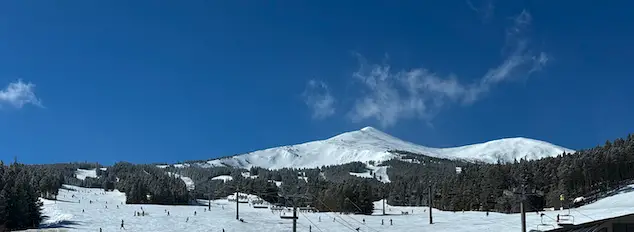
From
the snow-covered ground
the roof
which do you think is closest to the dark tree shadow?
the snow-covered ground

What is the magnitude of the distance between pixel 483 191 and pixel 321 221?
53.5 meters

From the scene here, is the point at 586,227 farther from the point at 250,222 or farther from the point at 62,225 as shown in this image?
the point at 62,225

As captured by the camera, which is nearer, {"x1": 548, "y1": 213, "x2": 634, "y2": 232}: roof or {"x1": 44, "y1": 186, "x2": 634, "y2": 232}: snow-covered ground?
{"x1": 548, "y1": 213, "x2": 634, "y2": 232}: roof

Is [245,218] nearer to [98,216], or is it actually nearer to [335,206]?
[98,216]

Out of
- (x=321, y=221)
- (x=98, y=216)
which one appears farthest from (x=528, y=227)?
(x=98, y=216)

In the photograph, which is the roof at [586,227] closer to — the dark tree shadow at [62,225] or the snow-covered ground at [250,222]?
the snow-covered ground at [250,222]

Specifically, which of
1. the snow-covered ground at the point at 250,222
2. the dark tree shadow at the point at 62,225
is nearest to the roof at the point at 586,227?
the snow-covered ground at the point at 250,222

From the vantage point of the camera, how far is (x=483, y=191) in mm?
122000

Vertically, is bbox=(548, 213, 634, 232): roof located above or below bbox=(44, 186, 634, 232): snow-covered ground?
above

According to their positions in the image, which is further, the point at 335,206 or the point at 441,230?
the point at 335,206

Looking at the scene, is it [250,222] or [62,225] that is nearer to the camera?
[62,225]

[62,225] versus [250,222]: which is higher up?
[62,225]

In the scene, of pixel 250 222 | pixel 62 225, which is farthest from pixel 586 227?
pixel 62 225

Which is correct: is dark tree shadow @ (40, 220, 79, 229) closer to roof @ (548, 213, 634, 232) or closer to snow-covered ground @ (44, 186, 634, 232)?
snow-covered ground @ (44, 186, 634, 232)
